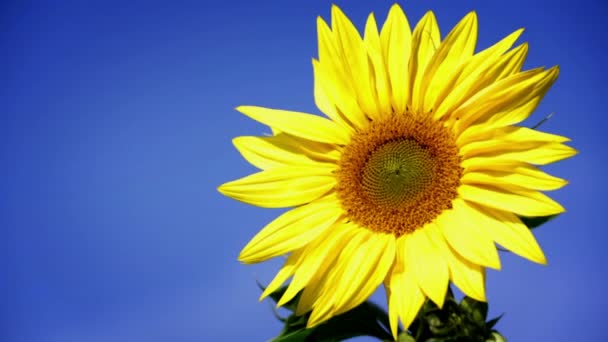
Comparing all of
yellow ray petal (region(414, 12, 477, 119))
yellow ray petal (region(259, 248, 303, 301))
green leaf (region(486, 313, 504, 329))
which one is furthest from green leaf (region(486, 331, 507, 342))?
yellow ray petal (region(414, 12, 477, 119))

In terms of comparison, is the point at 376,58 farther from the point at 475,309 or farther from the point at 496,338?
the point at 496,338

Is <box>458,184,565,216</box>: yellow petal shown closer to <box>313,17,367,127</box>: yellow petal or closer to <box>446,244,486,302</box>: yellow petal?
<box>446,244,486,302</box>: yellow petal

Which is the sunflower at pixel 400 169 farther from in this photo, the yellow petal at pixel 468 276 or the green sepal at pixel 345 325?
the green sepal at pixel 345 325

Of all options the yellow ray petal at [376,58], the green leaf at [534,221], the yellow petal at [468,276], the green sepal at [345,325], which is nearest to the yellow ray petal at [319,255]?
the green sepal at [345,325]

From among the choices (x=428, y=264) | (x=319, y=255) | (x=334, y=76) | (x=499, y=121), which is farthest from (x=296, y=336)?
(x=499, y=121)

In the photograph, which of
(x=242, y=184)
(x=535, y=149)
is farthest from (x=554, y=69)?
(x=242, y=184)

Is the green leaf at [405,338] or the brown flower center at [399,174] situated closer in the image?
the green leaf at [405,338]
